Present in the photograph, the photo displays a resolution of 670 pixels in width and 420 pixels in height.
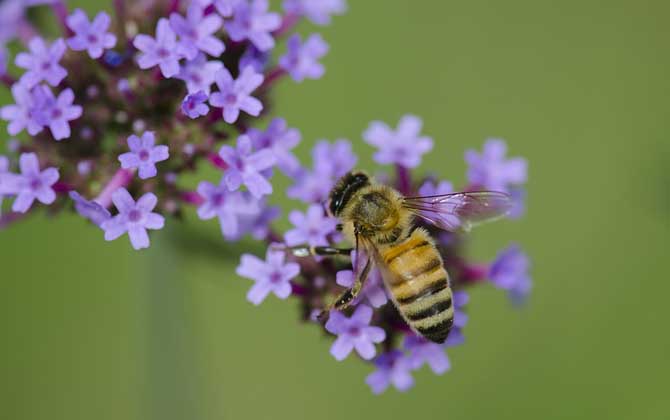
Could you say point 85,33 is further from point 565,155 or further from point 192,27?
point 565,155

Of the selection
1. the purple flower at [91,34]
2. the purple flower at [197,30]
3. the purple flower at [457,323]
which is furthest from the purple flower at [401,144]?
the purple flower at [91,34]

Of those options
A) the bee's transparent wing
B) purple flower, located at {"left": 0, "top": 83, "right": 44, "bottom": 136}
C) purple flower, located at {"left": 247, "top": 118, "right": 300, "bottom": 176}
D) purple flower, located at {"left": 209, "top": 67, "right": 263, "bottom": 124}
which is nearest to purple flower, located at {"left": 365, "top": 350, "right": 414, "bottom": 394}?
the bee's transparent wing

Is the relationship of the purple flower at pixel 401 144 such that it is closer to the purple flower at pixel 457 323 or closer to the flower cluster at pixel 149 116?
the flower cluster at pixel 149 116

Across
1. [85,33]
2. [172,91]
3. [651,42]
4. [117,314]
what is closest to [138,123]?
[172,91]

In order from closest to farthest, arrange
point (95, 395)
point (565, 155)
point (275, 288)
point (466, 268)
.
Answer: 1. point (275, 288)
2. point (466, 268)
3. point (95, 395)
4. point (565, 155)

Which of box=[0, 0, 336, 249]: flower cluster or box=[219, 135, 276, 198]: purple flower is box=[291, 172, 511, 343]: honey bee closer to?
box=[219, 135, 276, 198]: purple flower

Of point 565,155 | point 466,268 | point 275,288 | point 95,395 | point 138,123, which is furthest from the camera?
point 565,155

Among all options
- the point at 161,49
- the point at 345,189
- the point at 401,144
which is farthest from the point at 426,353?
the point at 161,49
